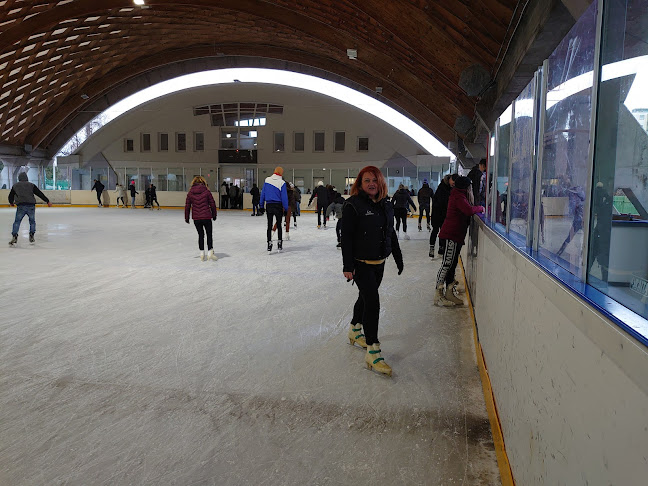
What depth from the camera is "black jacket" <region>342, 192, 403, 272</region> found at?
3668mm

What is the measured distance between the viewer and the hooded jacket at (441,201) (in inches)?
318

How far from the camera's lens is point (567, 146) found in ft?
6.19

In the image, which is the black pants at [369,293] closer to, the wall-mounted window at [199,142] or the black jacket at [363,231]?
the black jacket at [363,231]

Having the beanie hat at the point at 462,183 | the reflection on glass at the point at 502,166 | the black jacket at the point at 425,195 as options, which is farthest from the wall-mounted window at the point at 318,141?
the reflection on glass at the point at 502,166

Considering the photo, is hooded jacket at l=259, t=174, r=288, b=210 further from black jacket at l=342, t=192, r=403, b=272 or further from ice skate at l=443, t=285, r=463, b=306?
black jacket at l=342, t=192, r=403, b=272

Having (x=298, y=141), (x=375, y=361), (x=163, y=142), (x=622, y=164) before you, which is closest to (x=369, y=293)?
(x=375, y=361)

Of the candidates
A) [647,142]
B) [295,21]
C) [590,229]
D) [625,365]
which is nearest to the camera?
[625,365]

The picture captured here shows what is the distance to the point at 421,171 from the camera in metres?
28.2

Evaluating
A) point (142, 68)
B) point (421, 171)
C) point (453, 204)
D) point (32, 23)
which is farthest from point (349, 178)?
point (453, 204)

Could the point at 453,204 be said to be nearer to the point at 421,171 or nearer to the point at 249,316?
the point at 249,316

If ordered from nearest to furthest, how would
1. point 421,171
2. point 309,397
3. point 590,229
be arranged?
point 590,229 < point 309,397 < point 421,171

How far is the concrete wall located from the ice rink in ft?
1.61

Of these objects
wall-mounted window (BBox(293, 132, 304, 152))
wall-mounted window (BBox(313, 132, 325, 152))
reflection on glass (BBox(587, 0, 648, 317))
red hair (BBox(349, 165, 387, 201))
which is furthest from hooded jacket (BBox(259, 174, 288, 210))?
wall-mounted window (BBox(293, 132, 304, 152))

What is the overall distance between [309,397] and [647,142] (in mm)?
2480
